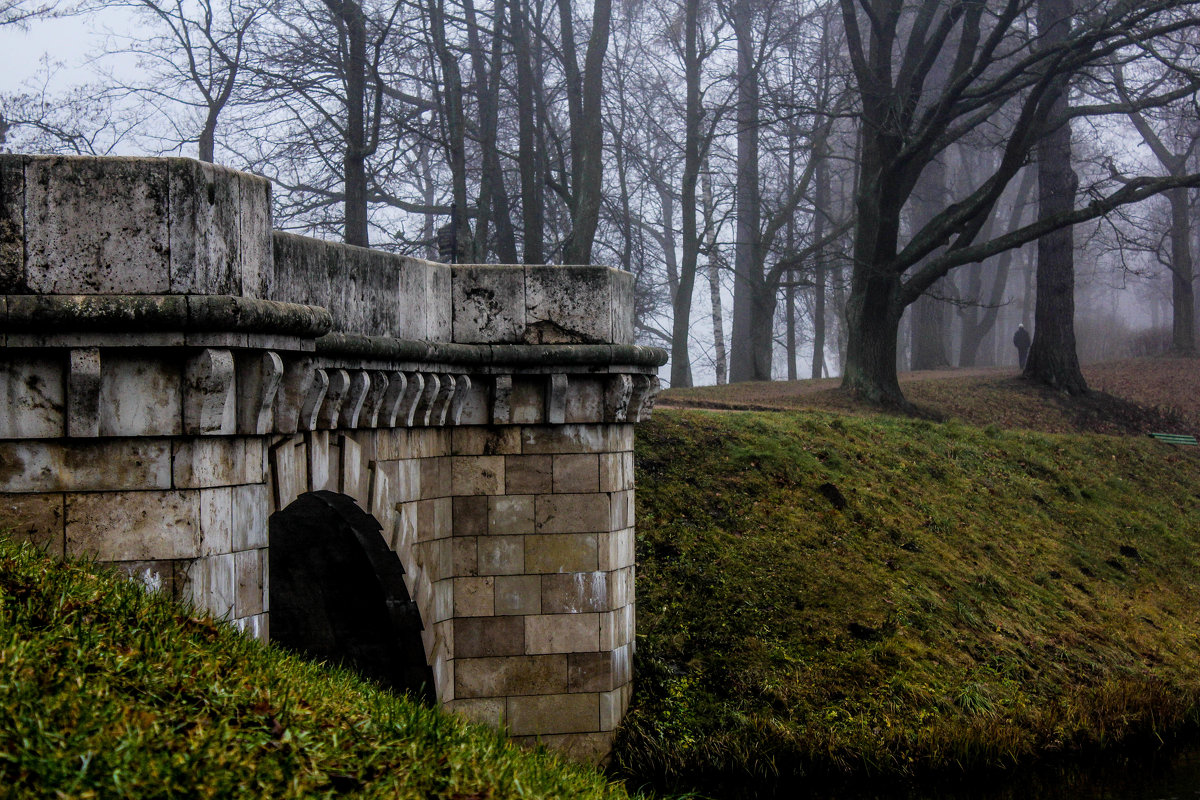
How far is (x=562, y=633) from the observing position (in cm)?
830

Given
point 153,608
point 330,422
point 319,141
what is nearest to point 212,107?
point 319,141

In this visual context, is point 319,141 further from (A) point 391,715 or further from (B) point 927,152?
(A) point 391,715

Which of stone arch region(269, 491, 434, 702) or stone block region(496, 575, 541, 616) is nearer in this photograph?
stone arch region(269, 491, 434, 702)

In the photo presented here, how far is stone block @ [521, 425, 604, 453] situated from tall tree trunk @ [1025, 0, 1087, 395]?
14.7 meters

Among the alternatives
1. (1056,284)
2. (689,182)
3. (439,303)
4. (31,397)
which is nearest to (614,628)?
(439,303)

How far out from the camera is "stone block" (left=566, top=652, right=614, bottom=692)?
8375 millimetres

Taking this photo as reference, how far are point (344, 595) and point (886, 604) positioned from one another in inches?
226

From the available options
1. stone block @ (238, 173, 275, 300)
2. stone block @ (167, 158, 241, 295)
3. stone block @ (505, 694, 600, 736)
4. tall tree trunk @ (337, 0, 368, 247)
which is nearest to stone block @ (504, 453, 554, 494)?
stone block @ (505, 694, 600, 736)

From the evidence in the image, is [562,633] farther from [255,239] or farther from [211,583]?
[255,239]

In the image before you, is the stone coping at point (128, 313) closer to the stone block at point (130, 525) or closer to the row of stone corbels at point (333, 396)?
the row of stone corbels at point (333, 396)

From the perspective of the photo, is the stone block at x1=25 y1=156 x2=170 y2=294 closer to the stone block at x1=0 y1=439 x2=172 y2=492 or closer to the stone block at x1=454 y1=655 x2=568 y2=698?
the stone block at x1=0 y1=439 x2=172 y2=492

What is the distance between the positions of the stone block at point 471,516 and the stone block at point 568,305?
1.22 m

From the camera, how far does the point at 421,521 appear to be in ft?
25.2

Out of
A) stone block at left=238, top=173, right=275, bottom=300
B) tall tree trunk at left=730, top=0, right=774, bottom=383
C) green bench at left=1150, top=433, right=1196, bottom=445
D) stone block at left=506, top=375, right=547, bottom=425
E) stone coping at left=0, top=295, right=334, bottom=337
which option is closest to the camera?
stone coping at left=0, top=295, right=334, bottom=337
